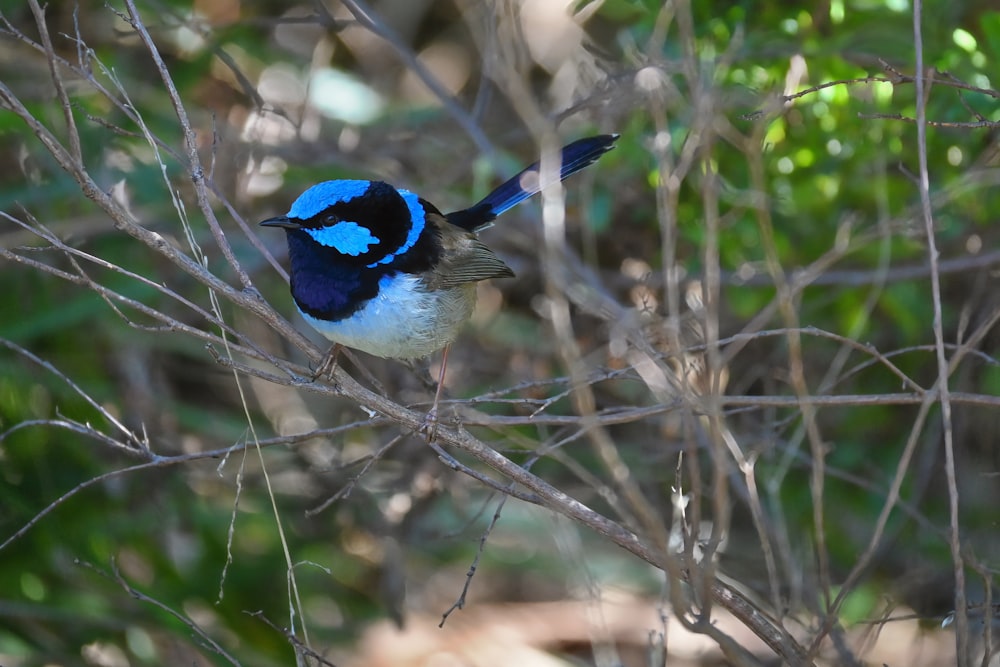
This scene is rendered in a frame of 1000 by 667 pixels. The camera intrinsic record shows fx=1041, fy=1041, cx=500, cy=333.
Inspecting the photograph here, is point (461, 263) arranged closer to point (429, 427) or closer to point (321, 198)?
point (321, 198)

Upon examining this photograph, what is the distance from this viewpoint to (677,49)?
3.96 metres

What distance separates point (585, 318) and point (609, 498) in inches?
96.9

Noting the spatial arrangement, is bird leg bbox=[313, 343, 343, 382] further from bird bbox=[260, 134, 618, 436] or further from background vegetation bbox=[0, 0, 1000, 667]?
background vegetation bbox=[0, 0, 1000, 667]

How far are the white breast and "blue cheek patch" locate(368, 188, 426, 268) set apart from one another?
0.11 meters

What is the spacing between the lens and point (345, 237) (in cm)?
337

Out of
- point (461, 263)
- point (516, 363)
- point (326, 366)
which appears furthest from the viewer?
point (516, 363)

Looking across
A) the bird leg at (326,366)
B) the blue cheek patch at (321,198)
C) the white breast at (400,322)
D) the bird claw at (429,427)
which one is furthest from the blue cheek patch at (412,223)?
the bird claw at (429,427)

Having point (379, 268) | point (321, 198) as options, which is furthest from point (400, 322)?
point (321, 198)

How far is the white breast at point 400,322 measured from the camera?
3.23m

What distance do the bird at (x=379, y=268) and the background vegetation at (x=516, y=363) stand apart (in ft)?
0.66

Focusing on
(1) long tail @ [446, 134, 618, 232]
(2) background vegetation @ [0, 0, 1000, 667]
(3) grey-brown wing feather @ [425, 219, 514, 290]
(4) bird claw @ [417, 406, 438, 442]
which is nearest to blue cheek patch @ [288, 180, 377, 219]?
(2) background vegetation @ [0, 0, 1000, 667]

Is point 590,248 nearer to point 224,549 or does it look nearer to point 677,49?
point 677,49

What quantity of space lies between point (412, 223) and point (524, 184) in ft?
1.44

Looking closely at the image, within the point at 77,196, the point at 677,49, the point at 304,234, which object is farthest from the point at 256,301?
the point at 77,196
